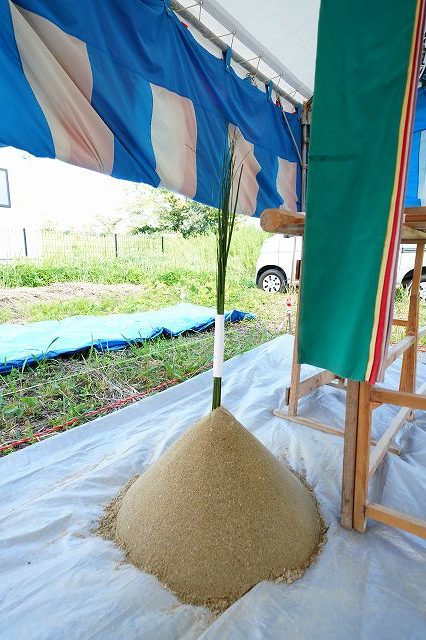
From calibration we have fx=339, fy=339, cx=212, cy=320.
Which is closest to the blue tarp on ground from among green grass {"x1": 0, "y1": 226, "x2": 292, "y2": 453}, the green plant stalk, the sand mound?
green grass {"x1": 0, "y1": 226, "x2": 292, "y2": 453}

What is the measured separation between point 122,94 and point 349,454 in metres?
1.61

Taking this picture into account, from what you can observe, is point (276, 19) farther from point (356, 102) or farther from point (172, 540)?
point (172, 540)

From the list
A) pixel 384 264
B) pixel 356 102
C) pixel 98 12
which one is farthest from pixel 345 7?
pixel 98 12

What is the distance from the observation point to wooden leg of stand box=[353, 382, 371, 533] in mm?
924

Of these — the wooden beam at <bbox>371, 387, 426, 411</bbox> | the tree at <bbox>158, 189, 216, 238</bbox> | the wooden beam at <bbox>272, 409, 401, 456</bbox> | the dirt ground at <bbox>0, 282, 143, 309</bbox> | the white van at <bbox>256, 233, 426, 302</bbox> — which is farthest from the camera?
the tree at <bbox>158, 189, 216, 238</bbox>

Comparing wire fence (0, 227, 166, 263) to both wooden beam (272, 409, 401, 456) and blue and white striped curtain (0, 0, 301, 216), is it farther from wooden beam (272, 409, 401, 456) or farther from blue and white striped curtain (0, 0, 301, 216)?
wooden beam (272, 409, 401, 456)

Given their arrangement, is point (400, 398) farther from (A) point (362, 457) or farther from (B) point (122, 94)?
(B) point (122, 94)

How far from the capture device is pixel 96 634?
0.66 meters

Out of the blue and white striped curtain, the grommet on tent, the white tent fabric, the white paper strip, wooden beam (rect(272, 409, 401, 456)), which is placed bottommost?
wooden beam (rect(272, 409, 401, 456))

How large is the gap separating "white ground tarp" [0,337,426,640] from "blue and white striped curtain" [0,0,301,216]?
1146 mm

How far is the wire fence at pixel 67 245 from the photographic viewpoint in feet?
21.5

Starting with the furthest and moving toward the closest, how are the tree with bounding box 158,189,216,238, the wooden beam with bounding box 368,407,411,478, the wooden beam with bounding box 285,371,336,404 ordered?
the tree with bounding box 158,189,216,238
the wooden beam with bounding box 285,371,336,404
the wooden beam with bounding box 368,407,411,478

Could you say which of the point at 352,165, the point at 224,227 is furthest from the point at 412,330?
the point at 224,227

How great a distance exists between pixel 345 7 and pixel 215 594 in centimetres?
133
